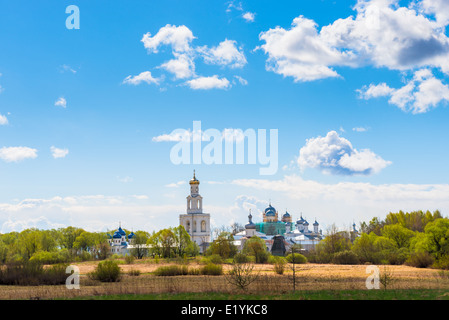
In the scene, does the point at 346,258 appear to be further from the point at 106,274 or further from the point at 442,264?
the point at 106,274

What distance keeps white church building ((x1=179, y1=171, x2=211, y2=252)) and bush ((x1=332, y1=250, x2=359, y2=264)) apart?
152ft

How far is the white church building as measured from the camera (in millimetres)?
106375

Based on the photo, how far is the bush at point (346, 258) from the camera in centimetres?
6138

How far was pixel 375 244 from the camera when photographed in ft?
213

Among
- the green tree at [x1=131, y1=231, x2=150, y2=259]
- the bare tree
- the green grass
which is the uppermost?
the bare tree

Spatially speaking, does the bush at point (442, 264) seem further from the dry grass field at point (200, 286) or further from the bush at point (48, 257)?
the bush at point (48, 257)

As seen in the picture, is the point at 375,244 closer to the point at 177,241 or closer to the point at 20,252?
the point at 177,241

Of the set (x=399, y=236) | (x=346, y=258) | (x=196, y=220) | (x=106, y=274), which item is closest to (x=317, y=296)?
(x=106, y=274)

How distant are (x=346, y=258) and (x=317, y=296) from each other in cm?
4266

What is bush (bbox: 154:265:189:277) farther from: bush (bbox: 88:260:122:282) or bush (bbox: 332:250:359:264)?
bush (bbox: 332:250:359:264)

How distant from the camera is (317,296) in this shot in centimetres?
2153

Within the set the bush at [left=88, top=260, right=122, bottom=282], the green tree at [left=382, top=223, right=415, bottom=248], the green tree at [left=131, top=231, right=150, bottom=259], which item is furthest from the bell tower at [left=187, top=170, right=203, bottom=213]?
the bush at [left=88, top=260, right=122, bottom=282]

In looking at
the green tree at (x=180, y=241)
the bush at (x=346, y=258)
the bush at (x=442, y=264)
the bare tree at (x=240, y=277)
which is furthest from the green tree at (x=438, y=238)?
the green tree at (x=180, y=241)

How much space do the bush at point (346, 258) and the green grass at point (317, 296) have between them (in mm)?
38956
